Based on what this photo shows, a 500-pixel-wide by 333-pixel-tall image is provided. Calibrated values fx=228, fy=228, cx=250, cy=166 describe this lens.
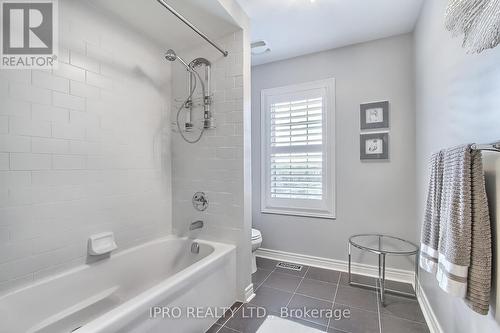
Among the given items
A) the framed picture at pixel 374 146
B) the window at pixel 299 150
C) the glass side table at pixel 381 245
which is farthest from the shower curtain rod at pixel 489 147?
the window at pixel 299 150

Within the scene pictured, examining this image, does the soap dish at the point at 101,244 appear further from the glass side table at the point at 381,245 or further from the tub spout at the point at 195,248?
the glass side table at the point at 381,245

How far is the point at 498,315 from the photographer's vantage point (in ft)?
2.53

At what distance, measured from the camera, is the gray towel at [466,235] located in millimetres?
812

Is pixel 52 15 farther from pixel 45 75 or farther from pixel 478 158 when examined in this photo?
pixel 478 158

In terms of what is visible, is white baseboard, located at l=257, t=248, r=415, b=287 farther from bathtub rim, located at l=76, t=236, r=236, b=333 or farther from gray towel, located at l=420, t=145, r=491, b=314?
gray towel, located at l=420, t=145, r=491, b=314

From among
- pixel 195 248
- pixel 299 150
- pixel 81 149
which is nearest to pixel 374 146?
pixel 299 150

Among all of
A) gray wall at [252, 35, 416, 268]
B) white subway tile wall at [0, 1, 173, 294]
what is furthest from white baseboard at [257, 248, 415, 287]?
white subway tile wall at [0, 1, 173, 294]

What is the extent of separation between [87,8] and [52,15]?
266 millimetres

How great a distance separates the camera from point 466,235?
849 mm

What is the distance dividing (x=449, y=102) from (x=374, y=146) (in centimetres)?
103

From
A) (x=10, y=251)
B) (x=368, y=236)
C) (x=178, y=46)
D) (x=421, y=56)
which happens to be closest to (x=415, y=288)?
(x=368, y=236)

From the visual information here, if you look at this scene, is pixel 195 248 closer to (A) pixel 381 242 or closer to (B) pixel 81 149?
(B) pixel 81 149

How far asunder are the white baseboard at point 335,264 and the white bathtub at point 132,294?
3.26ft

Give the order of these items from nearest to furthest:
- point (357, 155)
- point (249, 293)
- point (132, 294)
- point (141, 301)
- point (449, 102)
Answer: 1. point (141, 301)
2. point (449, 102)
3. point (132, 294)
4. point (249, 293)
5. point (357, 155)
